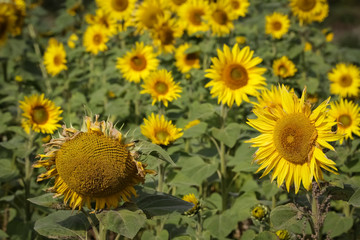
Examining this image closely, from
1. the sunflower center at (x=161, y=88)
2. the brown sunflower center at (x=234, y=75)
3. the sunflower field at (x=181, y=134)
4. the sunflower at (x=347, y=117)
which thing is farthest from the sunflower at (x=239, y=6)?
the sunflower at (x=347, y=117)

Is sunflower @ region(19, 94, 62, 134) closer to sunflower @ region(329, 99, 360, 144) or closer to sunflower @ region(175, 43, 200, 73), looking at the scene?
sunflower @ region(175, 43, 200, 73)

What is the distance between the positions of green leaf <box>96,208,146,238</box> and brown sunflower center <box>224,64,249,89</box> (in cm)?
132

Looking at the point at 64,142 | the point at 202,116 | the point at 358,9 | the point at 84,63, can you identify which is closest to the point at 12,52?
the point at 84,63

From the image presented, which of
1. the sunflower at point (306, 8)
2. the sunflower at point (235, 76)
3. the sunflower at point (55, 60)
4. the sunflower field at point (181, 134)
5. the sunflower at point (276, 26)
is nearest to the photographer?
the sunflower field at point (181, 134)

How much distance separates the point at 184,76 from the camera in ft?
12.7

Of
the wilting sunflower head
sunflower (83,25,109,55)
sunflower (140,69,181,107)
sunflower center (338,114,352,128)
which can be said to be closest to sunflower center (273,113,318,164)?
Answer: the wilting sunflower head

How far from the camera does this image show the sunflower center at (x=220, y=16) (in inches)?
144

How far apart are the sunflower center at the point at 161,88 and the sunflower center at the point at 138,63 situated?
50 cm

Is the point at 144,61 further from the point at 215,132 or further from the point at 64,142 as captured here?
the point at 64,142

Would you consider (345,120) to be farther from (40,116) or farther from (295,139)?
(40,116)

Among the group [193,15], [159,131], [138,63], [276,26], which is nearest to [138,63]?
[138,63]

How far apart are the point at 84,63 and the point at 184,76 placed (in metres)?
1.62

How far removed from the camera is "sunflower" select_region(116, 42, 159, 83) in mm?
3533

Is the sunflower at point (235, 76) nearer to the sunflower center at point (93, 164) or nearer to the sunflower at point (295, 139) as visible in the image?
the sunflower at point (295, 139)
